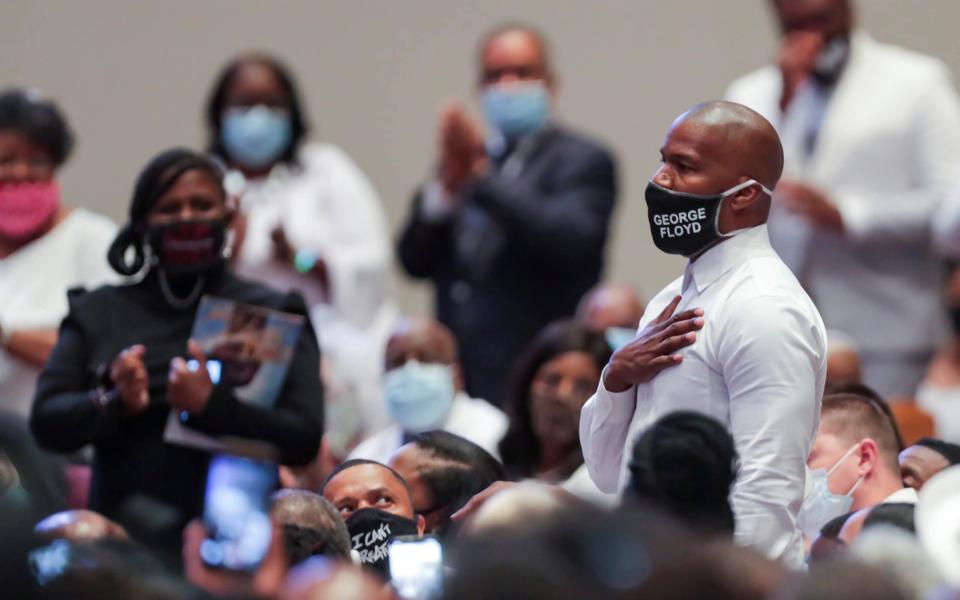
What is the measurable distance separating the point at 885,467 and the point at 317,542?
148 cm

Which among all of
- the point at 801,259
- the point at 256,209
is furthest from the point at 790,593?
the point at 256,209

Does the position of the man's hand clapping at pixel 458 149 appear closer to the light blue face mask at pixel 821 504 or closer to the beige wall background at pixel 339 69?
the beige wall background at pixel 339 69

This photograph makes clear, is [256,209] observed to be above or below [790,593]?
below

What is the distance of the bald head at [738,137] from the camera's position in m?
4.51

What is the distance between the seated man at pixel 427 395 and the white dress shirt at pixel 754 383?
2.24 metres

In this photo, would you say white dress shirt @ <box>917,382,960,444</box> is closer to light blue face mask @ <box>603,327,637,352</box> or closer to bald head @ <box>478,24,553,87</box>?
light blue face mask @ <box>603,327,637,352</box>

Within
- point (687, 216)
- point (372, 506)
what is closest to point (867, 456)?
point (687, 216)

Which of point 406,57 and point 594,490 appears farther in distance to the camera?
point 406,57

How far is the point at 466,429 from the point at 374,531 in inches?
78.8

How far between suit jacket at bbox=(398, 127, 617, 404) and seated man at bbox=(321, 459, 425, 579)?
96.0 inches

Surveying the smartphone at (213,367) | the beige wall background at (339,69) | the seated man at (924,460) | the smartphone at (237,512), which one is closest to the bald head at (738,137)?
A: the seated man at (924,460)

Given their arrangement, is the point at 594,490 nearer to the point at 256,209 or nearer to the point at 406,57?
the point at 256,209

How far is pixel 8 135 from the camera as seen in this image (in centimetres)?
699

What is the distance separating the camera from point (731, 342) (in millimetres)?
→ 4398
